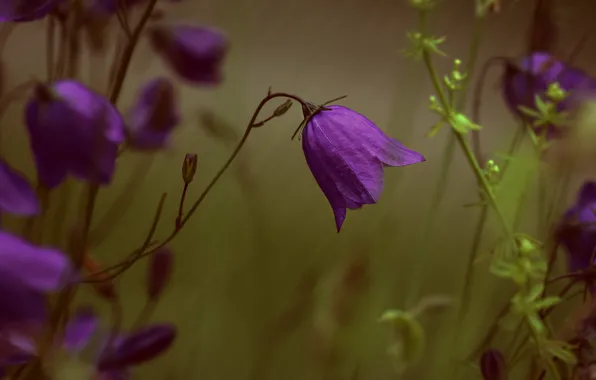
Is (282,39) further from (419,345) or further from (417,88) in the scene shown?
(419,345)

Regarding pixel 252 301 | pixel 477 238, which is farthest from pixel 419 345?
pixel 252 301

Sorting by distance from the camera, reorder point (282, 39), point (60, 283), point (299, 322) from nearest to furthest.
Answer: point (60, 283) < point (299, 322) < point (282, 39)

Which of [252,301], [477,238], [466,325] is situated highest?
[477,238]

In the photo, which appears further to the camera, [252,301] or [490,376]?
[252,301]

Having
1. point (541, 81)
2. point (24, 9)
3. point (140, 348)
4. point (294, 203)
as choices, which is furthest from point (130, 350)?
point (294, 203)

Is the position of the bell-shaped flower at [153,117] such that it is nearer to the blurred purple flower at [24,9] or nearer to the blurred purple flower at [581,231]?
the blurred purple flower at [24,9]

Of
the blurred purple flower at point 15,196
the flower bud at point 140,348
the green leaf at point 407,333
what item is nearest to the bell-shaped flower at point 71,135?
the blurred purple flower at point 15,196
